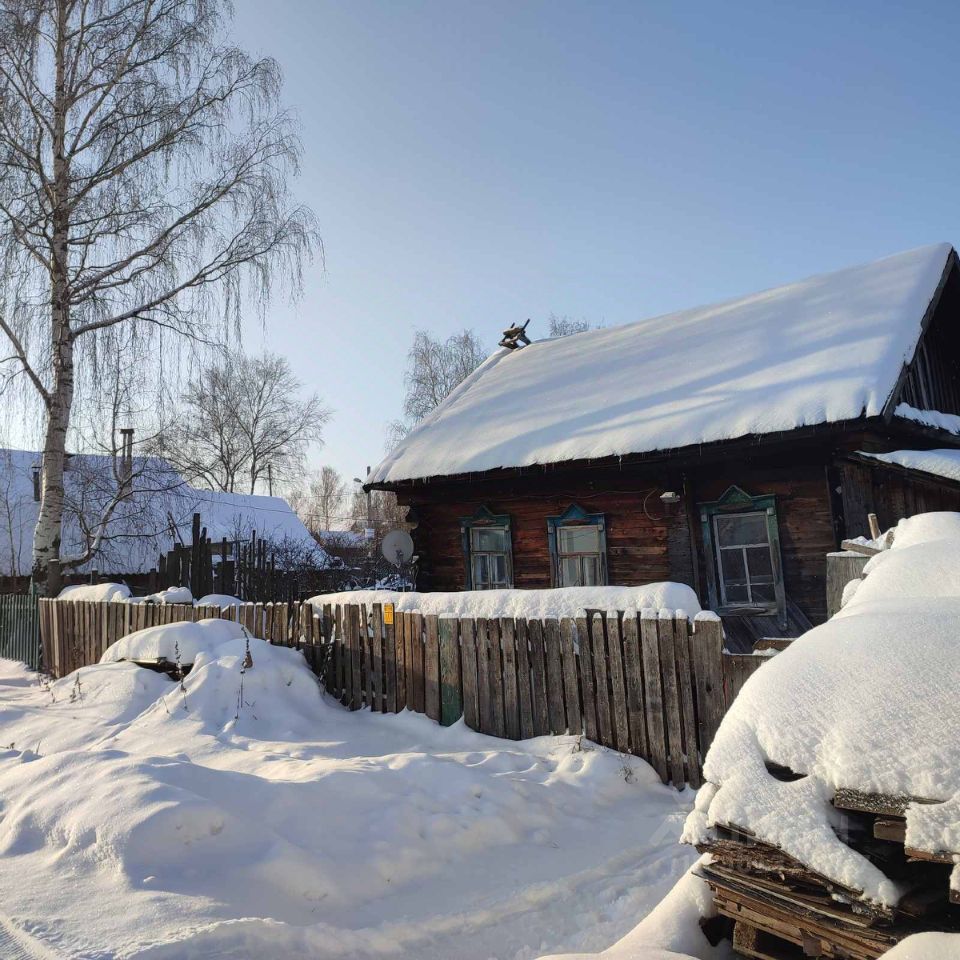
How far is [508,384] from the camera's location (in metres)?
15.0

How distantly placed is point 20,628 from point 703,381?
12.9 meters

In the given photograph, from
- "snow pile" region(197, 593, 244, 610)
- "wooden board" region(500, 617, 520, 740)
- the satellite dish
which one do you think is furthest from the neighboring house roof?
"wooden board" region(500, 617, 520, 740)

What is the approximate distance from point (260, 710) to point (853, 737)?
6115 mm

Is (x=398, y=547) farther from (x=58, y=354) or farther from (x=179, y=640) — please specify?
(x=58, y=354)

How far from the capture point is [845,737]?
206 cm

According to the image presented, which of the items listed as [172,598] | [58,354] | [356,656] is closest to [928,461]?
[356,656]

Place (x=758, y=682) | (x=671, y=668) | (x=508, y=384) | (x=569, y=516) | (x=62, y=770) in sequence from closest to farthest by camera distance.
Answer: (x=758, y=682)
(x=62, y=770)
(x=671, y=668)
(x=569, y=516)
(x=508, y=384)

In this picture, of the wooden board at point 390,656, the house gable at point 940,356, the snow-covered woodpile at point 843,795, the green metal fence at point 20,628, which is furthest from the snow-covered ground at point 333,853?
the green metal fence at point 20,628

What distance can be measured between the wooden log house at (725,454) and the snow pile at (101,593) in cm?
446

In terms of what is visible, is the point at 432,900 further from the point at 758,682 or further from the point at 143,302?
the point at 143,302

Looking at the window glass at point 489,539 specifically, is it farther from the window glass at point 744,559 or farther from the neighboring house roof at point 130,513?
the neighboring house roof at point 130,513

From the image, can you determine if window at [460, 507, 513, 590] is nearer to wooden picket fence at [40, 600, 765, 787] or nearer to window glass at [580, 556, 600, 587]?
window glass at [580, 556, 600, 587]

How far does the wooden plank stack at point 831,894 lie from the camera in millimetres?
1960

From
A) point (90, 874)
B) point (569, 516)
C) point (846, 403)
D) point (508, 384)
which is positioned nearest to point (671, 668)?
point (90, 874)
